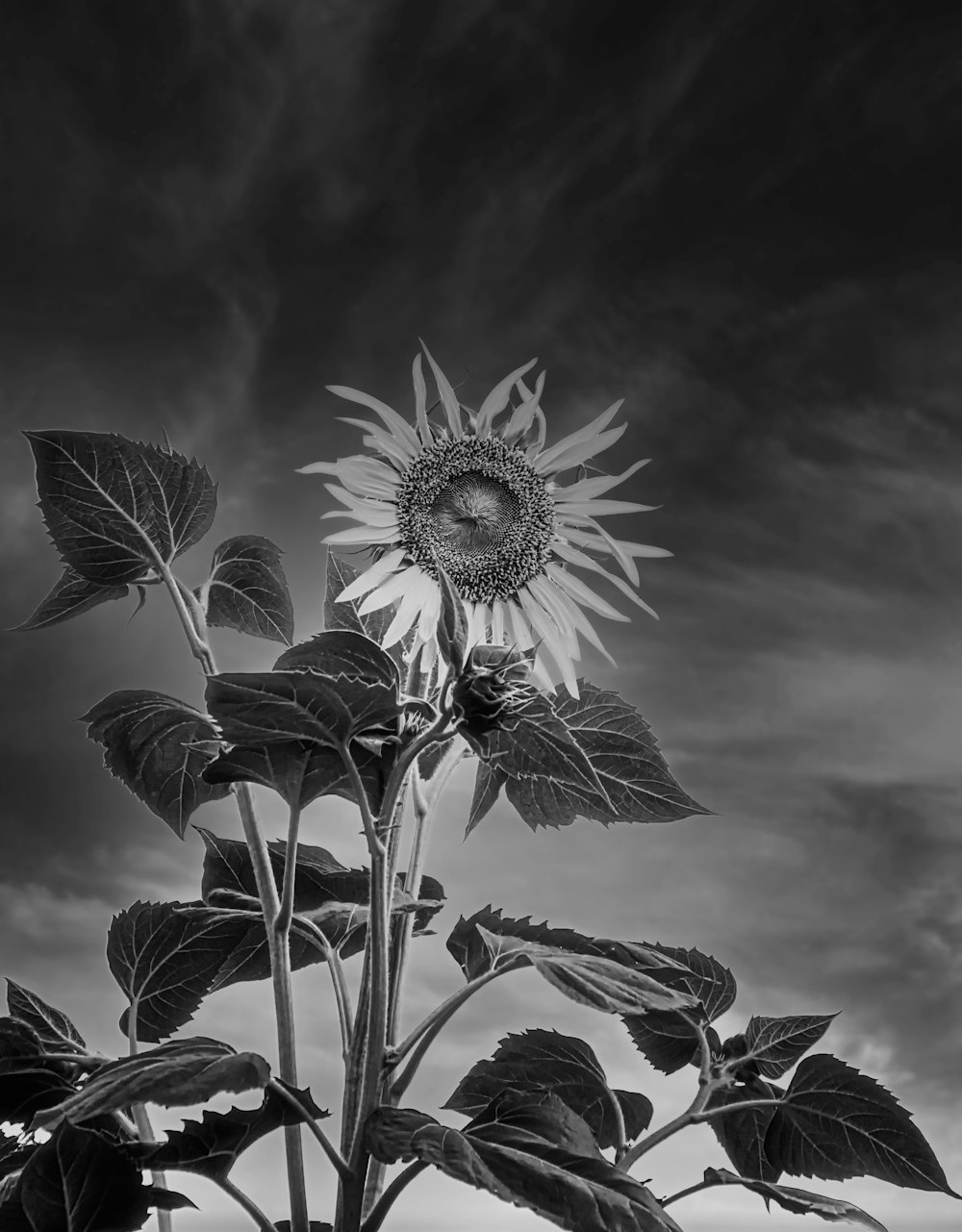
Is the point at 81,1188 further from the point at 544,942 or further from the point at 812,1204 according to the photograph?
the point at 812,1204

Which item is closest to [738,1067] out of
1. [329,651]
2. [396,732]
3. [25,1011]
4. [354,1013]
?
[354,1013]

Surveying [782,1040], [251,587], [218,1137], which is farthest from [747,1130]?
[251,587]

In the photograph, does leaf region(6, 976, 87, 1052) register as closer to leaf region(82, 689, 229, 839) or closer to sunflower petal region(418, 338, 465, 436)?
leaf region(82, 689, 229, 839)

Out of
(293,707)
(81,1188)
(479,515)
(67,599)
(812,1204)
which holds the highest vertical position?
(479,515)

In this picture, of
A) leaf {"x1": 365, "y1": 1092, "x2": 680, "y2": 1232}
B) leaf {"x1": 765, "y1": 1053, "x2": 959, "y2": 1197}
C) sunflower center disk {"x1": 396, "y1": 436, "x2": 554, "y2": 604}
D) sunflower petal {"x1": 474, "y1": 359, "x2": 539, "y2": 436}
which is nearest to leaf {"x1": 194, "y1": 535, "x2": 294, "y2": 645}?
sunflower center disk {"x1": 396, "y1": 436, "x2": 554, "y2": 604}

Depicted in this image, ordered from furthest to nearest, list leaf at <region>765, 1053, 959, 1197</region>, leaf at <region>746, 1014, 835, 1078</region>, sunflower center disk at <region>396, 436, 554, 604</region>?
sunflower center disk at <region>396, 436, 554, 604</region> → leaf at <region>746, 1014, 835, 1078</region> → leaf at <region>765, 1053, 959, 1197</region>
